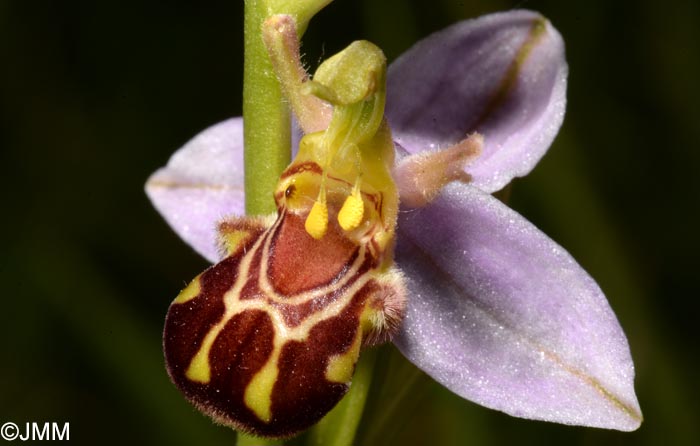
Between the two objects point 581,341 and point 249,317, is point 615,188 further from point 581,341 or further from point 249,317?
point 249,317

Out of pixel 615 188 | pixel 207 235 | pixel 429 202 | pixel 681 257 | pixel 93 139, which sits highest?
pixel 429 202

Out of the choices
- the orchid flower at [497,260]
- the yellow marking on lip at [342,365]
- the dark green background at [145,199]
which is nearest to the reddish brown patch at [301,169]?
the orchid flower at [497,260]

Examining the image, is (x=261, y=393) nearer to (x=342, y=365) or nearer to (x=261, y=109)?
(x=342, y=365)

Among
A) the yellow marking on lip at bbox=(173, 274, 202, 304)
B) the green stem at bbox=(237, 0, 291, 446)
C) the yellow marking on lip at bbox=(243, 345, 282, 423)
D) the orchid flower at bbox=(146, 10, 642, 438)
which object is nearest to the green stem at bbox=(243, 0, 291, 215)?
the green stem at bbox=(237, 0, 291, 446)

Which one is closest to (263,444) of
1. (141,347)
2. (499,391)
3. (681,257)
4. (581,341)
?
(499,391)

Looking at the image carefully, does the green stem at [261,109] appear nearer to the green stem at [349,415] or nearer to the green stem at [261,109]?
the green stem at [261,109]

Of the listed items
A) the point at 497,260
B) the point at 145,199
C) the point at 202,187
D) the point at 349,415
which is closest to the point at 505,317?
the point at 497,260
